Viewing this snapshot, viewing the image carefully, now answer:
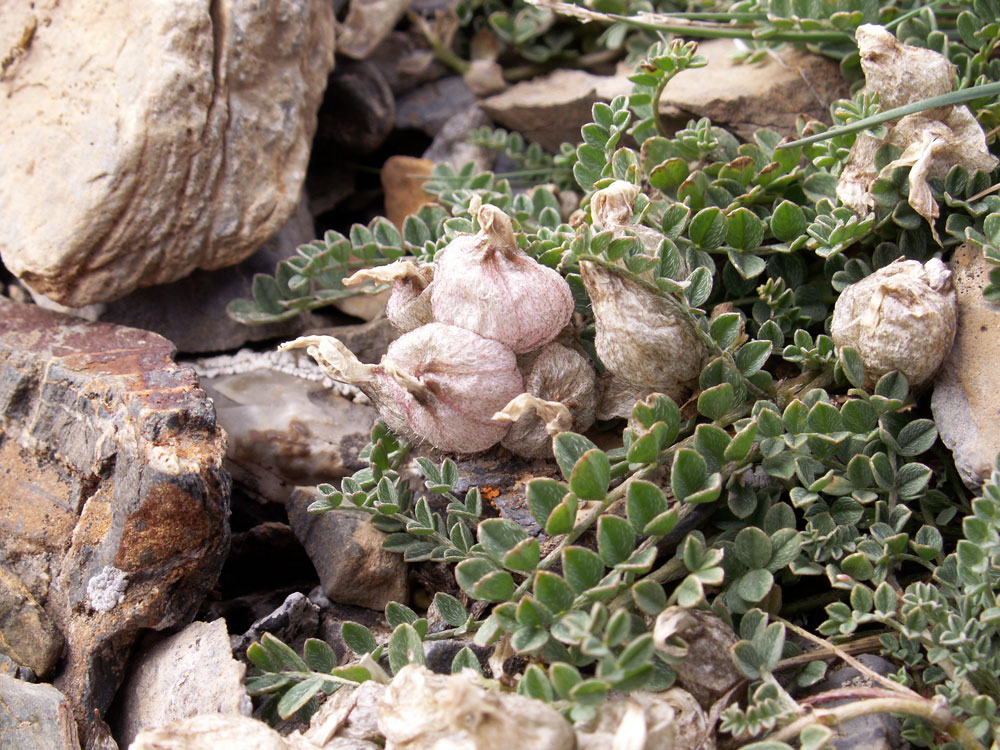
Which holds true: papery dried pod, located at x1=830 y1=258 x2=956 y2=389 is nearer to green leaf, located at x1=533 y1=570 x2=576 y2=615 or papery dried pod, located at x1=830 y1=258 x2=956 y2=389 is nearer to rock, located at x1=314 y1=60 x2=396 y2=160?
green leaf, located at x1=533 y1=570 x2=576 y2=615

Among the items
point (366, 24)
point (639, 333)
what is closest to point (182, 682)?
point (639, 333)

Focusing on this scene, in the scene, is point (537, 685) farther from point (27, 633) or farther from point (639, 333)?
Result: point (27, 633)

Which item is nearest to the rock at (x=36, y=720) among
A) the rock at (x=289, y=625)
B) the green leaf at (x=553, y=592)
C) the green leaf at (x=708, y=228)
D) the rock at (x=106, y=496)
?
the rock at (x=106, y=496)

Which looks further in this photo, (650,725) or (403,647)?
(403,647)

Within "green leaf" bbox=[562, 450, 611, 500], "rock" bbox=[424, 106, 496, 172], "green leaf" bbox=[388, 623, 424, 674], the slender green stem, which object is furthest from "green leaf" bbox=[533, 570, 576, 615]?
"rock" bbox=[424, 106, 496, 172]

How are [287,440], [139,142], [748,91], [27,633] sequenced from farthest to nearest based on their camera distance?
[748,91], [287,440], [139,142], [27,633]
